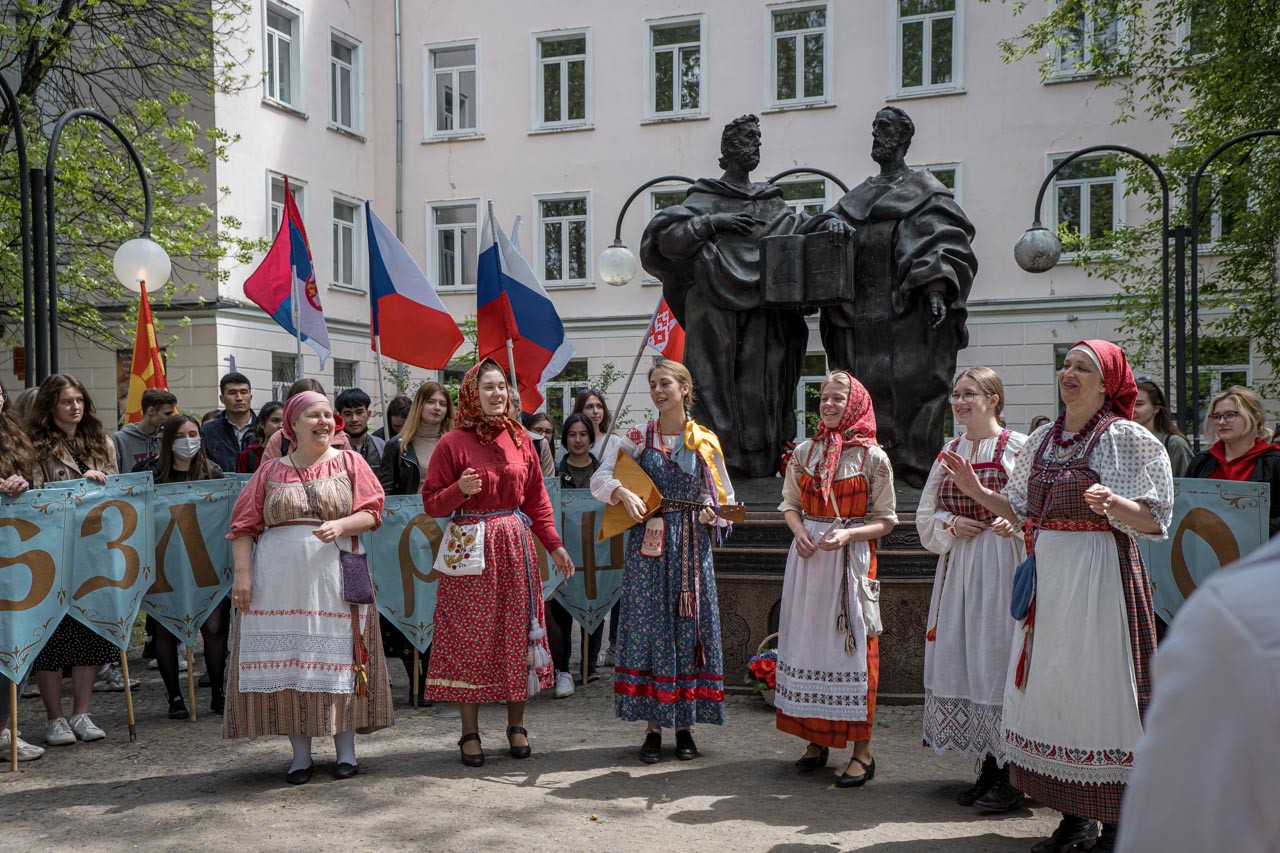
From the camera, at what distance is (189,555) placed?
7.08 m

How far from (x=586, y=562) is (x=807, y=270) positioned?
2522 mm

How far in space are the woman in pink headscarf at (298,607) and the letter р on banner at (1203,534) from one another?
13.2ft

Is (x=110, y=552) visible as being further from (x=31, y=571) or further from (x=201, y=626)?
(x=201, y=626)

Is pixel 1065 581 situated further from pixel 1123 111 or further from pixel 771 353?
pixel 1123 111

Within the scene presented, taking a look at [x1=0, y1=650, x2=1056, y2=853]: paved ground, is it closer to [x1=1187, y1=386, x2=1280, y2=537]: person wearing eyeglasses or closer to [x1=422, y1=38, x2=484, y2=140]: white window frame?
[x1=1187, y1=386, x2=1280, y2=537]: person wearing eyeglasses

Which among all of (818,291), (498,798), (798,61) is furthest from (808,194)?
(498,798)

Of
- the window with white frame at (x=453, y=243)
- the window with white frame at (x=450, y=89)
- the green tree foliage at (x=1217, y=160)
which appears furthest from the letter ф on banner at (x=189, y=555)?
the window with white frame at (x=450, y=89)

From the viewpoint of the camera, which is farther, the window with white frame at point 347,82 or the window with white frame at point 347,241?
the window with white frame at point 347,82

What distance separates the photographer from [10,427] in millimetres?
6070

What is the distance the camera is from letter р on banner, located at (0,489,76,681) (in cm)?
587

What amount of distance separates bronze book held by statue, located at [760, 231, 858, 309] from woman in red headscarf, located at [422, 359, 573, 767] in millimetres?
2932

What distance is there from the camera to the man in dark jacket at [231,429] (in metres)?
8.37

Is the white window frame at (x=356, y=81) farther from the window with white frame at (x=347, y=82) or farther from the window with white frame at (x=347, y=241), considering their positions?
the window with white frame at (x=347, y=241)

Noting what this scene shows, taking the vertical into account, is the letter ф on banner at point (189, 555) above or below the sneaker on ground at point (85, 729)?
above
